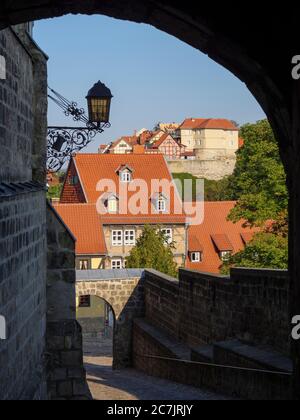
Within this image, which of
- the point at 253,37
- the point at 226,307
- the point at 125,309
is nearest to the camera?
the point at 253,37

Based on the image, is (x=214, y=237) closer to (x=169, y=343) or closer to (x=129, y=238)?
(x=129, y=238)

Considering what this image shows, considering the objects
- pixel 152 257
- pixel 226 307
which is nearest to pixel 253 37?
pixel 226 307

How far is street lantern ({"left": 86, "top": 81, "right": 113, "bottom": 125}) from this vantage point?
35.8ft

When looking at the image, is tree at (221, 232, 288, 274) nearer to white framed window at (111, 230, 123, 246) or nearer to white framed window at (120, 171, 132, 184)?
white framed window at (111, 230, 123, 246)

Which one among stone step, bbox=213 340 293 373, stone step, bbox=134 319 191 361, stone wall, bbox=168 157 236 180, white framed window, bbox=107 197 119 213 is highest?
stone wall, bbox=168 157 236 180

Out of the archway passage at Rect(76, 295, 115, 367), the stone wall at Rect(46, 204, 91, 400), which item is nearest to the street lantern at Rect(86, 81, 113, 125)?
the stone wall at Rect(46, 204, 91, 400)

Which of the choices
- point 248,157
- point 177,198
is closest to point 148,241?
point 248,157

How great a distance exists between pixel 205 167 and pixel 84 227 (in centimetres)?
7108

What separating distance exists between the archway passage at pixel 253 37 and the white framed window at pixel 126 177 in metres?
45.0

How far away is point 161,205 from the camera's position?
154 feet

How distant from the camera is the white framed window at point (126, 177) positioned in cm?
5008

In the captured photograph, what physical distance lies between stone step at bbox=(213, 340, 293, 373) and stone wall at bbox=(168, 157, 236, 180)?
303 ft
